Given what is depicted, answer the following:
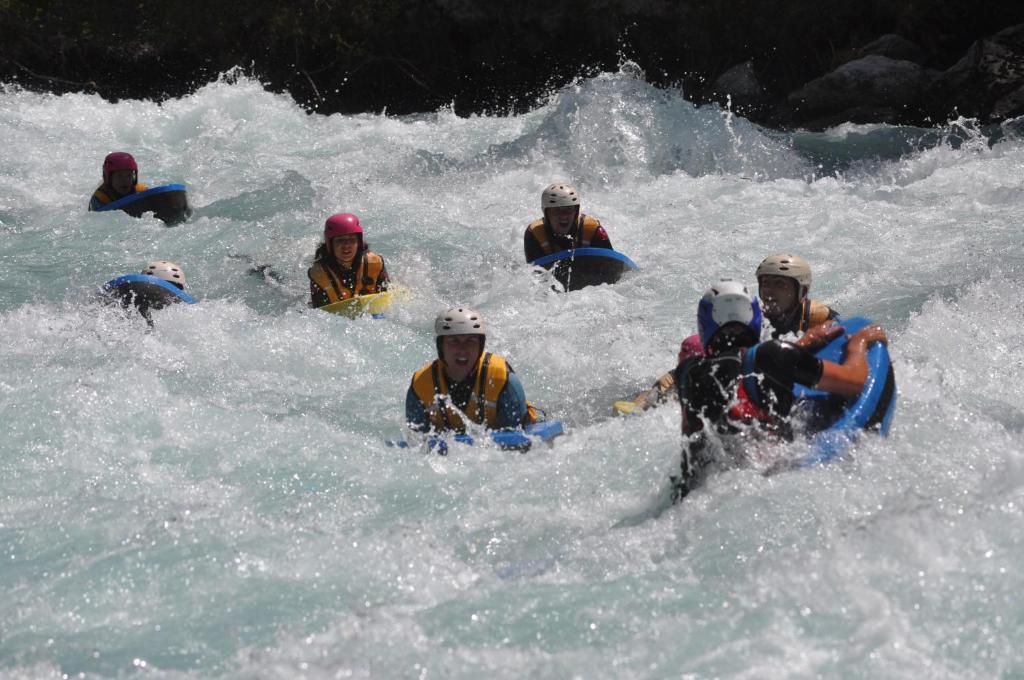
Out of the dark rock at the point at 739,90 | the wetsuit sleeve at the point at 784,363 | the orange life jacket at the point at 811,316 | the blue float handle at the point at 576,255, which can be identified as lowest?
the blue float handle at the point at 576,255

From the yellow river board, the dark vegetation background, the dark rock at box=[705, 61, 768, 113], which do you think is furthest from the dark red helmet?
the dark rock at box=[705, 61, 768, 113]

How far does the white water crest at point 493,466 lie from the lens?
4.40 meters

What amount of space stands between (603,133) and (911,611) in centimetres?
1091

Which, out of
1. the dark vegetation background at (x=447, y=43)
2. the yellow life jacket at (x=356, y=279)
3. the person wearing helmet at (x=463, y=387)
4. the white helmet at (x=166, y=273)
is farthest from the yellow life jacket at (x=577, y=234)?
the dark vegetation background at (x=447, y=43)

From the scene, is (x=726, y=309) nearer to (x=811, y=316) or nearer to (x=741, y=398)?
(x=741, y=398)

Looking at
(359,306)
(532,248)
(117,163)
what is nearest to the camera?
(359,306)

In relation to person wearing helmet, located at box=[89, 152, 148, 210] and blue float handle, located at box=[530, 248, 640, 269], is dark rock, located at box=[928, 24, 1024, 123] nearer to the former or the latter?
blue float handle, located at box=[530, 248, 640, 269]

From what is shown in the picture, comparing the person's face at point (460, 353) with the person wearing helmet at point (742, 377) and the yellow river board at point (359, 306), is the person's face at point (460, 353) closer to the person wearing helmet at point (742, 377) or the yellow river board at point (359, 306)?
the person wearing helmet at point (742, 377)

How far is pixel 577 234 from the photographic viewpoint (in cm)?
970

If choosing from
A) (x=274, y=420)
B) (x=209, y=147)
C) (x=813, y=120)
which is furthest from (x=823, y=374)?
(x=813, y=120)

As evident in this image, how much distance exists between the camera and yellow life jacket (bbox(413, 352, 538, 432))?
654cm

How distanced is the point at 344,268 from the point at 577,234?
184 centimetres

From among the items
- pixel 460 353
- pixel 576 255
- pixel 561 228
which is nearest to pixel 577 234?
pixel 561 228

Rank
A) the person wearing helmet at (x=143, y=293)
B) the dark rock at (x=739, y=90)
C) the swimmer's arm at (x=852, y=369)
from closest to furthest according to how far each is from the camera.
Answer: the swimmer's arm at (x=852, y=369) < the person wearing helmet at (x=143, y=293) < the dark rock at (x=739, y=90)
